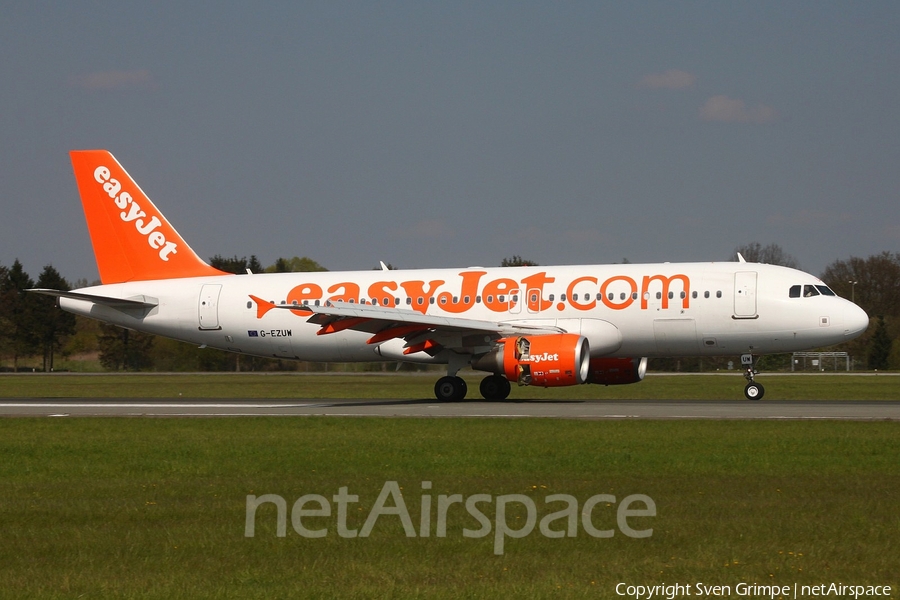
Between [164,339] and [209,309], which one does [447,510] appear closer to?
[209,309]

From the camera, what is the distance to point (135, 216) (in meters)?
35.8

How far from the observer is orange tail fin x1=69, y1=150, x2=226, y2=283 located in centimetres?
3566

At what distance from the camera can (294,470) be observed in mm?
14352

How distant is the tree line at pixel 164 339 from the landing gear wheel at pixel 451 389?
3077 cm

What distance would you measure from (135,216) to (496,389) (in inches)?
529

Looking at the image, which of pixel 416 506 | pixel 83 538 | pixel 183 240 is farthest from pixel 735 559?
pixel 183 240

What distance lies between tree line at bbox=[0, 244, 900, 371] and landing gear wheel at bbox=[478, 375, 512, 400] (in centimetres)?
2963

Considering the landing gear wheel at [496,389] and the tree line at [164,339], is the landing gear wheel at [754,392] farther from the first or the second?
the tree line at [164,339]

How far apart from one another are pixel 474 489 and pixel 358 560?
148 inches

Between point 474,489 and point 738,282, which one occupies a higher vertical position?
point 738,282

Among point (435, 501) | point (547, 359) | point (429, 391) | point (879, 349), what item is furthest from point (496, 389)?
point (879, 349)

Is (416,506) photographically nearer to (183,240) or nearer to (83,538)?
(83,538)

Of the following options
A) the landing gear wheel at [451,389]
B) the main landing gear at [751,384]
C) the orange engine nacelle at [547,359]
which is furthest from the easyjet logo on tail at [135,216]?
the main landing gear at [751,384]

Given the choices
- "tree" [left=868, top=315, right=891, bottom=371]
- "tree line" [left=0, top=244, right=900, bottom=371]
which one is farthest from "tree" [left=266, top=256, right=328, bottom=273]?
"tree" [left=868, top=315, right=891, bottom=371]
